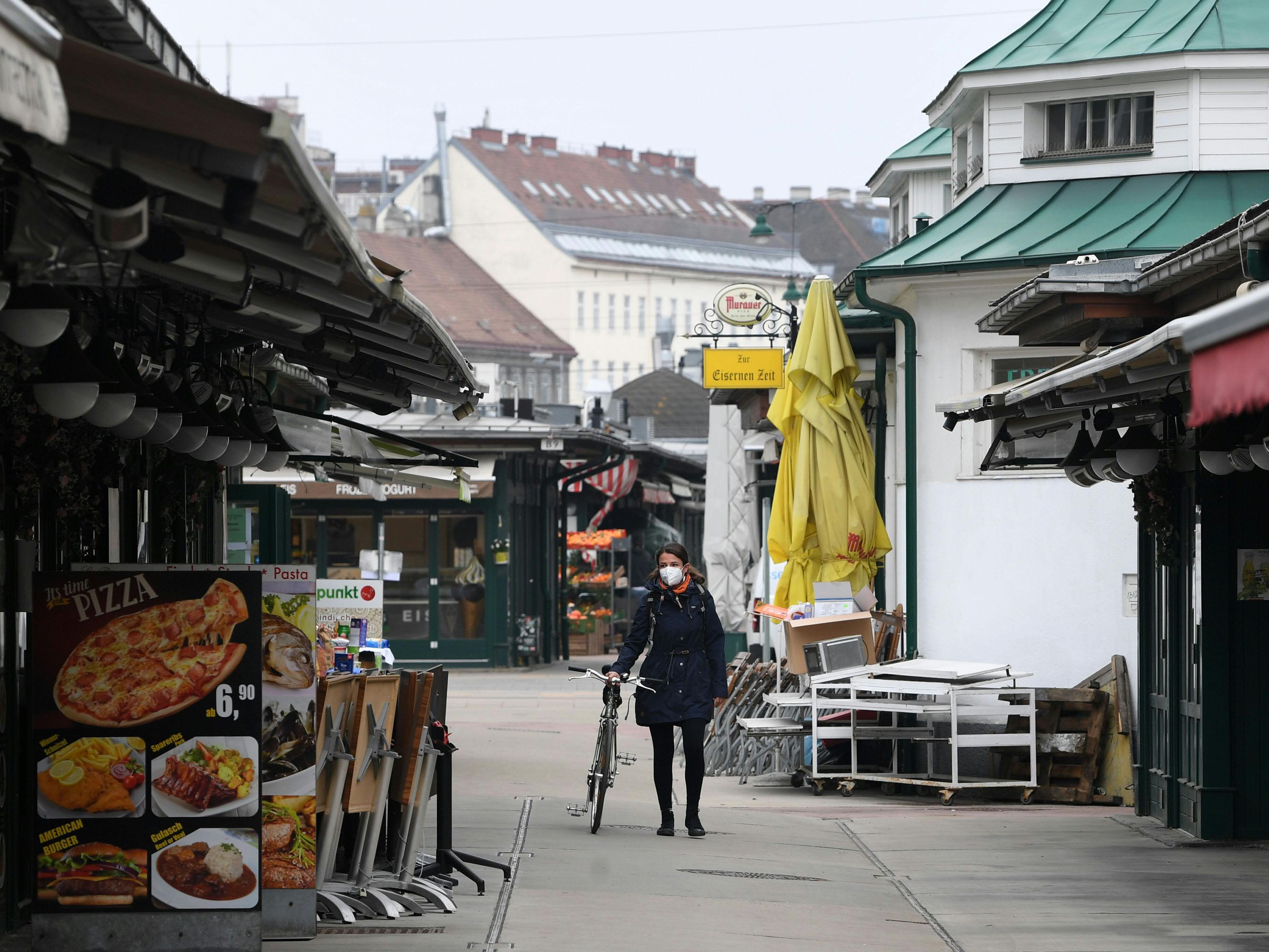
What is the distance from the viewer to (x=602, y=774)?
11938 mm

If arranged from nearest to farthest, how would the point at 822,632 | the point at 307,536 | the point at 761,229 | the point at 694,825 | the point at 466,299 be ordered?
the point at 694,825, the point at 822,632, the point at 307,536, the point at 761,229, the point at 466,299

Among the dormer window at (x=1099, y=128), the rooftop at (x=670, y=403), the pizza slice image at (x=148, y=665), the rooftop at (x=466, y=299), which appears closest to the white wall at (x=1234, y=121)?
the dormer window at (x=1099, y=128)

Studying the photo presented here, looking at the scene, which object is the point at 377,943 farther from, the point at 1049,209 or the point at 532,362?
the point at 532,362

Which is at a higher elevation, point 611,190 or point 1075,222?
point 611,190

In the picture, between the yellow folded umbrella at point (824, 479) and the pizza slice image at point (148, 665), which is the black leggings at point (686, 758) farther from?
the pizza slice image at point (148, 665)

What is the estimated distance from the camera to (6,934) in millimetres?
7516

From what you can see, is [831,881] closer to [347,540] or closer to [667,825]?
[667,825]

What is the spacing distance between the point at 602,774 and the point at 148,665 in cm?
531

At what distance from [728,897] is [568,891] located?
2.58 feet

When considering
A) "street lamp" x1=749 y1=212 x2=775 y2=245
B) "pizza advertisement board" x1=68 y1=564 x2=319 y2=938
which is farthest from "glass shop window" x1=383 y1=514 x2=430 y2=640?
"pizza advertisement board" x1=68 y1=564 x2=319 y2=938

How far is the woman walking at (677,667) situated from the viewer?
1203 cm

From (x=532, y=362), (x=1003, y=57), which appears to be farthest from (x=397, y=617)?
(x=532, y=362)

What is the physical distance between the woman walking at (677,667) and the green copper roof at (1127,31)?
650 cm

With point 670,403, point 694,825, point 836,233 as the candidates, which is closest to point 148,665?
point 694,825
